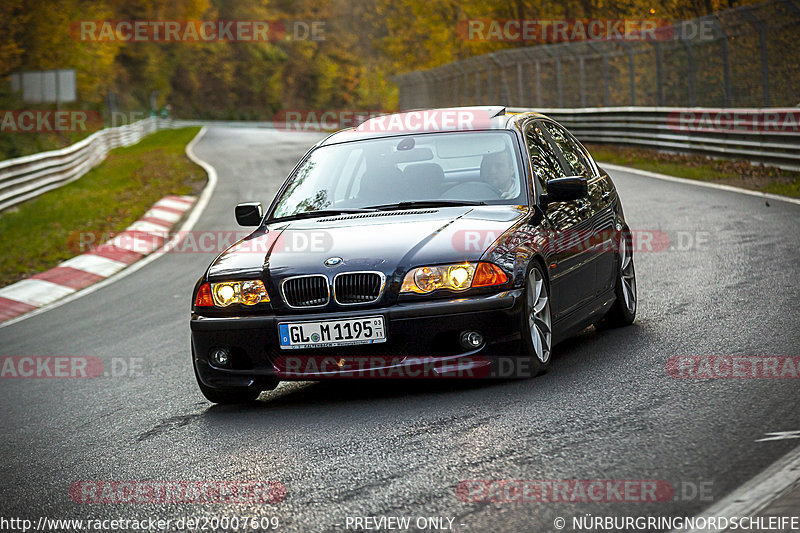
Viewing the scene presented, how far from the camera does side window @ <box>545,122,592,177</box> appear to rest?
7.79m

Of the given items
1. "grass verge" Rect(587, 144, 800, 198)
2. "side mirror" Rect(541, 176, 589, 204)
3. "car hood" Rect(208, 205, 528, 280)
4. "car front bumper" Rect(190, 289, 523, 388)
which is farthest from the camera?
"grass verge" Rect(587, 144, 800, 198)

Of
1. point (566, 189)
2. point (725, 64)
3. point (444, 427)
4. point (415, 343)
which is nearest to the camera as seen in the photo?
point (444, 427)

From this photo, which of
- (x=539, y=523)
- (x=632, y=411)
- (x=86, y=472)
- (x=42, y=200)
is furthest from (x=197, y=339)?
(x=42, y=200)

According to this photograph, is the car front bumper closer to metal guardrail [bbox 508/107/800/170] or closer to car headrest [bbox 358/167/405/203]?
car headrest [bbox 358/167/405/203]

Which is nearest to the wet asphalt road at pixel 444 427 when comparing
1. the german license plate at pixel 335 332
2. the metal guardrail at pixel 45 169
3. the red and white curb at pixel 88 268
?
the german license plate at pixel 335 332

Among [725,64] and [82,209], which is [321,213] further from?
[725,64]

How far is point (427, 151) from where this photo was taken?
7.14m

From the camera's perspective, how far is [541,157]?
7.28 metres

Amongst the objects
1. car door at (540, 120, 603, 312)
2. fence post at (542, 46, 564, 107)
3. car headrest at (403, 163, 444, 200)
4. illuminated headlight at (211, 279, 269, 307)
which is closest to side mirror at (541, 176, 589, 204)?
car door at (540, 120, 603, 312)

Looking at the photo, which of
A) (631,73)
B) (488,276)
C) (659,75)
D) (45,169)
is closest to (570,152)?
(488,276)

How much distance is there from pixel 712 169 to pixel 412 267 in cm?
1485

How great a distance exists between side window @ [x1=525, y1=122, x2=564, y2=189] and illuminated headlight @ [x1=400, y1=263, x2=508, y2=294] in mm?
1266

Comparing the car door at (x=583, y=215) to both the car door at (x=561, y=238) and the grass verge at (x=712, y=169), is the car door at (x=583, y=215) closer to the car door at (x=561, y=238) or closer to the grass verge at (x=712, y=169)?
the car door at (x=561, y=238)

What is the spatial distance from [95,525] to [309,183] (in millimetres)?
3428
